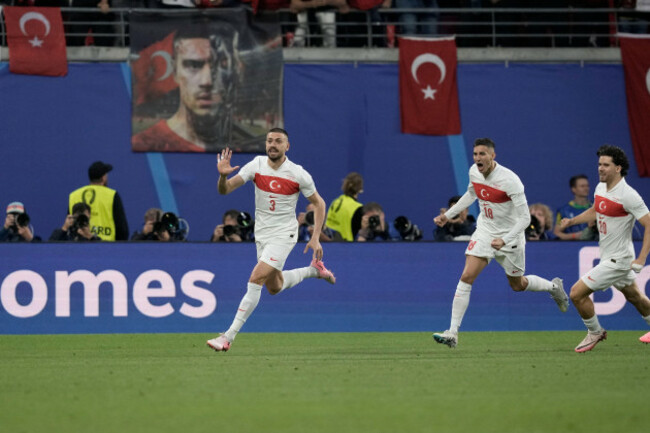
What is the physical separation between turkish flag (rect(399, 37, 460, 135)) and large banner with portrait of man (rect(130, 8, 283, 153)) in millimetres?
2211

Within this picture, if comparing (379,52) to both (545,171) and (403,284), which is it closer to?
(545,171)

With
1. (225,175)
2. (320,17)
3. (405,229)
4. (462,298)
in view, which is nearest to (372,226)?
(405,229)

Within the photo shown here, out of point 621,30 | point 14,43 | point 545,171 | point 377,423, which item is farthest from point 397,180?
point 377,423

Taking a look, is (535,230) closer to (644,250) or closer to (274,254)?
(644,250)

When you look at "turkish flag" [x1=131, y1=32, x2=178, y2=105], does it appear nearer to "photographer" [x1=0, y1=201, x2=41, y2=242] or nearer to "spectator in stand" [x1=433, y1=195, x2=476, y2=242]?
"photographer" [x1=0, y1=201, x2=41, y2=242]

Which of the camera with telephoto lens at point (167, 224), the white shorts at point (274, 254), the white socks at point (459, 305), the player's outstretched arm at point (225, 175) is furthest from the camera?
the camera with telephoto lens at point (167, 224)

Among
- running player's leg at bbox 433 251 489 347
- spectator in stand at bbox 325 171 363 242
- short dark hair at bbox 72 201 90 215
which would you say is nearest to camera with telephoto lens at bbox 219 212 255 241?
spectator in stand at bbox 325 171 363 242

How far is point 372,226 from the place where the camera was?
16.2 m

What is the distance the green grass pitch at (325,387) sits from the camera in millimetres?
7105

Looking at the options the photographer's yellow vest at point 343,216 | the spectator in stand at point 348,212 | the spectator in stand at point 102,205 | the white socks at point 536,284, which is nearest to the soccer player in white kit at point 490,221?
the white socks at point 536,284

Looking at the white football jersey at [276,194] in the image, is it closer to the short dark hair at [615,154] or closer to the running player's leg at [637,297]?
the short dark hair at [615,154]

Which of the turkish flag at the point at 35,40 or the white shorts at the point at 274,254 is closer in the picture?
the white shorts at the point at 274,254

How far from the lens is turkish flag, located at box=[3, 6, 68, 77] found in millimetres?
19250

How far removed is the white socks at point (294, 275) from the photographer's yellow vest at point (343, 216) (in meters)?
3.59
